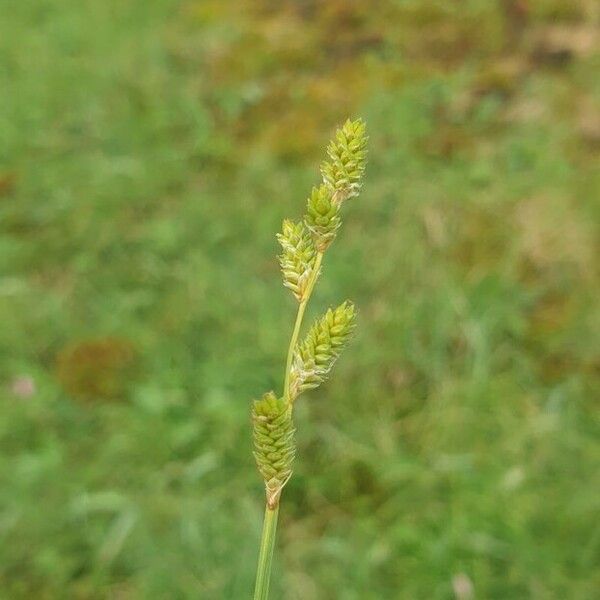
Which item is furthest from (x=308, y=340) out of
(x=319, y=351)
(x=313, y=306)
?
(x=313, y=306)

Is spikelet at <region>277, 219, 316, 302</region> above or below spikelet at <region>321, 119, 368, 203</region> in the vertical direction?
below

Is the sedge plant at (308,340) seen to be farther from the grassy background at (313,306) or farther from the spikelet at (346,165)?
the grassy background at (313,306)

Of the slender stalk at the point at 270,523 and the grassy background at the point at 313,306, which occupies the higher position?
the grassy background at the point at 313,306

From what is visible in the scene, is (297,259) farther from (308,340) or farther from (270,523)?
(270,523)

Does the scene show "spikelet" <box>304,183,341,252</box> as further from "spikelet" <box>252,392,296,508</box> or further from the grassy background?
the grassy background

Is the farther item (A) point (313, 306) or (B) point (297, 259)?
(A) point (313, 306)

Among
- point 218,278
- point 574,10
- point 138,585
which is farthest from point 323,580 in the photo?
point 574,10

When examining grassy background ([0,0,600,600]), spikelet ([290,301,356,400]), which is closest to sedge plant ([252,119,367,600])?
spikelet ([290,301,356,400])

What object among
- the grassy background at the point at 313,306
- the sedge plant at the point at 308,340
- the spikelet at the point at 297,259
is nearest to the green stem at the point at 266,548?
the sedge plant at the point at 308,340
